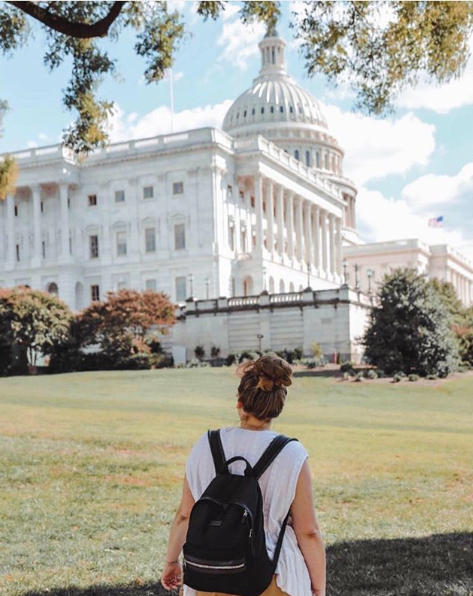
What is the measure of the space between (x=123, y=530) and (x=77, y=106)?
7.05 meters

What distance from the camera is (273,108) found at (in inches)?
5030

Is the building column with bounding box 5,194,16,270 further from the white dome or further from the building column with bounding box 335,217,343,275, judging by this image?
the white dome

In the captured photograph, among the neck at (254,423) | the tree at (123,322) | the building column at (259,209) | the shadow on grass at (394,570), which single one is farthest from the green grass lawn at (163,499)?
the building column at (259,209)

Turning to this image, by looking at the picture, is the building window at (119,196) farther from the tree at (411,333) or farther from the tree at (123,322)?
the tree at (411,333)

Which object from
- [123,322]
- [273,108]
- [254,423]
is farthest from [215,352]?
[273,108]

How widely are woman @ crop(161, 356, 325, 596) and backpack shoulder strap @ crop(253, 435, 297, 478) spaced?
0.08 ft

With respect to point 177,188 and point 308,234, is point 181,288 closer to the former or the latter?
point 177,188

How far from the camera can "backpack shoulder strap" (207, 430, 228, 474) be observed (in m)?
4.14

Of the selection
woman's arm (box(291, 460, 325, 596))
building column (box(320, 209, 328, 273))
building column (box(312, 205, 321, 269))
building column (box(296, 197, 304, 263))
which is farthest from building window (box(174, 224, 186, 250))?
woman's arm (box(291, 460, 325, 596))

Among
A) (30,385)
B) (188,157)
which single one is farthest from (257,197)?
(30,385)

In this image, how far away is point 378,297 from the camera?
158 feet

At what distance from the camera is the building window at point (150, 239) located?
8350 cm

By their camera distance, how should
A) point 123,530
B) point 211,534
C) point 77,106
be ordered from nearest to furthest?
point 211,534, point 123,530, point 77,106

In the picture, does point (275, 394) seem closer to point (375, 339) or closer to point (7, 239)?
point (375, 339)
